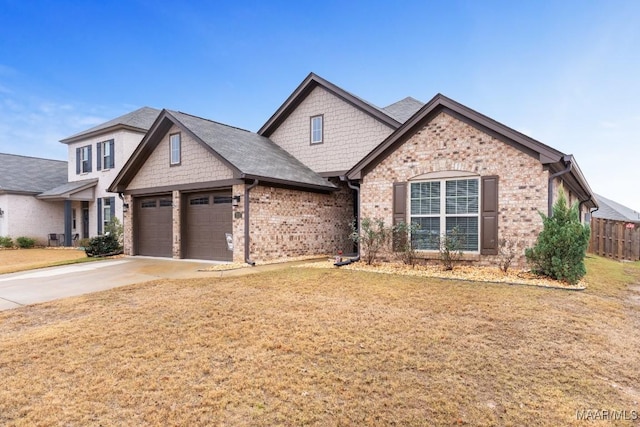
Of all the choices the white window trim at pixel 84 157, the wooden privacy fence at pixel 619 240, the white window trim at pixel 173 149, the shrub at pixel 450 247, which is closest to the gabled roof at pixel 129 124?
the white window trim at pixel 84 157

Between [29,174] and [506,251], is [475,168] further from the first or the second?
[29,174]

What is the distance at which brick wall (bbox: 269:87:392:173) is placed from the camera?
15.2m

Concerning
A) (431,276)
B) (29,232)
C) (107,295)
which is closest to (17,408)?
(107,295)

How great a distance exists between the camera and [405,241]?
1104cm

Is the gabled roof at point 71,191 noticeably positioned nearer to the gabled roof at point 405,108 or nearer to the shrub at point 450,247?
the gabled roof at point 405,108

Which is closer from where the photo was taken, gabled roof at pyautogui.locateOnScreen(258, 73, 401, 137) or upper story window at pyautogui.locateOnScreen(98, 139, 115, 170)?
gabled roof at pyautogui.locateOnScreen(258, 73, 401, 137)

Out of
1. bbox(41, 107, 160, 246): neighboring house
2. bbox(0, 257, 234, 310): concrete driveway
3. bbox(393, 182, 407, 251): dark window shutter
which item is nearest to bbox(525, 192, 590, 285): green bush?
bbox(393, 182, 407, 251): dark window shutter

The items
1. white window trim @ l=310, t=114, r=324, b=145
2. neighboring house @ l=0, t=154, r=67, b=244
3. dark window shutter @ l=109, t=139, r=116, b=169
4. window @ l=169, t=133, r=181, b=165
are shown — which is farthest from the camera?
neighboring house @ l=0, t=154, r=67, b=244

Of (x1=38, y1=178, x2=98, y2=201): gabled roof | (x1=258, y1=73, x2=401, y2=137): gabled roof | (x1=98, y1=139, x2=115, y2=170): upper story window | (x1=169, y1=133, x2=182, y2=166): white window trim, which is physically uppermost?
(x1=258, y1=73, x2=401, y2=137): gabled roof

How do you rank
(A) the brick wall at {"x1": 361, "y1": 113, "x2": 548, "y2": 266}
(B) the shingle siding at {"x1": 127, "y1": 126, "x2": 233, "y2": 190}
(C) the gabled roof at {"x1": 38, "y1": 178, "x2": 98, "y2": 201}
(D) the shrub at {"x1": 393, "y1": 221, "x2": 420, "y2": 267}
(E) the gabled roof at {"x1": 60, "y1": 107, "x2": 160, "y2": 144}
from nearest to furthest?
(A) the brick wall at {"x1": 361, "y1": 113, "x2": 548, "y2": 266}
(D) the shrub at {"x1": 393, "y1": 221, "x2": 420, "y2": 267}
(B) the shingle siding at {"x1": 127, "y1": 126, "x2": 233, "y2": 190}
(E) the gabled roof at {"x1": 60, "y1": 107, "x2": 160, "y2": 144}
(C) the gabled roof at {"x1": 38, "y1": 178, "x2": 98, "y2": 201}

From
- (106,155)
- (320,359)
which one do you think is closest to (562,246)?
(320,359)

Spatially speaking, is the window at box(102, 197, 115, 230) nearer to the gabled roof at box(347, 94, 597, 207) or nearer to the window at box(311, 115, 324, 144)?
the window at box(311, 115, 324, 144)

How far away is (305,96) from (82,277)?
37.8 feet

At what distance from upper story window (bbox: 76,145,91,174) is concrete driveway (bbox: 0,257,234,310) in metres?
12.3
